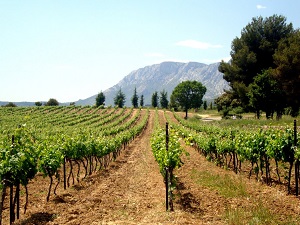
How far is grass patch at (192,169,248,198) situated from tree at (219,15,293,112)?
107 ft

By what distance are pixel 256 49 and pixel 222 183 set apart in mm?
39349

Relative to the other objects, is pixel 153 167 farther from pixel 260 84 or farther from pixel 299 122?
pixel 260 84

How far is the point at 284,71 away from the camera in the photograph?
117ft

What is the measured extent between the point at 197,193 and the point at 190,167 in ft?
19.0

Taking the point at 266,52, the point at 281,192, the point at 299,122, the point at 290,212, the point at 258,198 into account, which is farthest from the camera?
the point at 266,52

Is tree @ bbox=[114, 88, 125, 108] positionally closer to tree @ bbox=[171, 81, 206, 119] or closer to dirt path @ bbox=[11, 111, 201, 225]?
tree @ bbox=[171, 81, 206, 119]

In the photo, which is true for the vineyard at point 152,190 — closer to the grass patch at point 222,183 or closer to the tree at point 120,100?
the grass patch at point 222,183

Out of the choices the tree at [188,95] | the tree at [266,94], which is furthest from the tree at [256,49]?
the tree at [188,95]

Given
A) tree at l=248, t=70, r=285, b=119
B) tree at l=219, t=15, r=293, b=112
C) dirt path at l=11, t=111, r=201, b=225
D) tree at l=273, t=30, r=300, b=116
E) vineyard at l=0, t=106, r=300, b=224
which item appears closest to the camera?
vineyard at l=0, t=106, r=300, b=224

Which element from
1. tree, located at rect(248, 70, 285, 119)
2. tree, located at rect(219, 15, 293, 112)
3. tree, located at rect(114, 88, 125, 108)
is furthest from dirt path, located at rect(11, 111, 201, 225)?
tree, located at rect(114, 88, 125, 108)

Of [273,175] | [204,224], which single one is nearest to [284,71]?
[273,175]

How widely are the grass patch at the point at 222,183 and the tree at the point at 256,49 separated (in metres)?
32.5

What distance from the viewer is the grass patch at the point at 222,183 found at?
10.7 metres

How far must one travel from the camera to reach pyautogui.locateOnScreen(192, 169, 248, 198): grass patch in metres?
10.7
